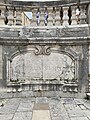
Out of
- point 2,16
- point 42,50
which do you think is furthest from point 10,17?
point 42,50

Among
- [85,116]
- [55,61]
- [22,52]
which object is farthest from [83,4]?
[85,116]

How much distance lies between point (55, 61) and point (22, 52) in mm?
1136

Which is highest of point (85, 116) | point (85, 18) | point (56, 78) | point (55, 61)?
point (85, 18)

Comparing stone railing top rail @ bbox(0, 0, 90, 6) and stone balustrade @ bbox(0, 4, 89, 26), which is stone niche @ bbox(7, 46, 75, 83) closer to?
stone balustrade @ bbox(0, 4, 89, 26)

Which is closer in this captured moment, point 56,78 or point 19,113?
point 19,113

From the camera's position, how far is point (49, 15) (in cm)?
702

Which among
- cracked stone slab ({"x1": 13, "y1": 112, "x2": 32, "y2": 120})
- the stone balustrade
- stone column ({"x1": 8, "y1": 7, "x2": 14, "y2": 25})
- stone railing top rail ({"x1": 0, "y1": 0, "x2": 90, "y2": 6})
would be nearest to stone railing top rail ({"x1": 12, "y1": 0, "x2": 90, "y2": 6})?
stone railing top rail ({"x1": 0, "y1": 0, "x2": 90, "y2": 6})

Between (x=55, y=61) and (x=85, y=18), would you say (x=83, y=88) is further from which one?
(x=85, y=18)

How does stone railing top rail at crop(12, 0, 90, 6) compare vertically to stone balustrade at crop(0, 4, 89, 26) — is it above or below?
above

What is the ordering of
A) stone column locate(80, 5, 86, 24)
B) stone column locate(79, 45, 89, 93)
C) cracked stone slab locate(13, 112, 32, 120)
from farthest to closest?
stone column locate(80, 5, 86, 24) < stone column locate(79, 45, 89, 93) < cracked stone slab locate(13, 112, 32, 120)

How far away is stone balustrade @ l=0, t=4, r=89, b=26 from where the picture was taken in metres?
6.93

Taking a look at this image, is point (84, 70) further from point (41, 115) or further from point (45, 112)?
point (41, 115)

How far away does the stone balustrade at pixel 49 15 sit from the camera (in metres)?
6.93

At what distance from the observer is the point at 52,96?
268 inches
